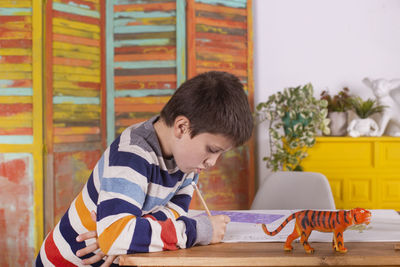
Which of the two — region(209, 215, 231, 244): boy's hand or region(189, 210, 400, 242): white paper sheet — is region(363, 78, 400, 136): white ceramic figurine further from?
region(209, 215, 231, 244): boy's hand

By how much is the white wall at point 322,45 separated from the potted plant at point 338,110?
21 cm

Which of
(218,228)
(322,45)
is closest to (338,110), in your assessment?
(322,45)

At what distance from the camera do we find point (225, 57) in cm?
361

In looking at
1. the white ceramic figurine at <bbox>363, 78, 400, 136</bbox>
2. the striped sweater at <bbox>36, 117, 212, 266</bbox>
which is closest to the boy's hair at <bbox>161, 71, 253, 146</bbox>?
the striped sweater at <bbox>36, 117, 212, 266</bbox>

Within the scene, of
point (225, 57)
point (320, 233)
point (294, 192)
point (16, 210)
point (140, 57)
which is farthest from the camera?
point (225, 57)

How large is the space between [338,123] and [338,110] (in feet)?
0.39

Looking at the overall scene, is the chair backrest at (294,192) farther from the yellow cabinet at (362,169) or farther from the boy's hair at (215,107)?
the boy's hair at (215,107)

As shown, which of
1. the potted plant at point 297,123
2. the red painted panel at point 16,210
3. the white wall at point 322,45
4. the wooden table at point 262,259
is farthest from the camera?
the white wall at point 322,45

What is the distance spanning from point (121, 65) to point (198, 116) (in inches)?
101

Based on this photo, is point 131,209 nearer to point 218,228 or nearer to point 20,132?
point 218,228

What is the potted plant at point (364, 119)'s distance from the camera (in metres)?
3.35

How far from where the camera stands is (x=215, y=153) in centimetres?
109

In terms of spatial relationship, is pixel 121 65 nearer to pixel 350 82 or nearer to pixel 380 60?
pixel 350 82

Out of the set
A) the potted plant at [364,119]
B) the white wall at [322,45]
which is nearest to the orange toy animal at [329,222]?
the potted plant at [364,119]
